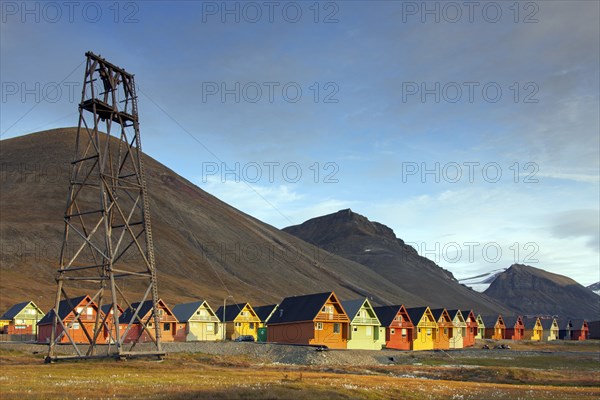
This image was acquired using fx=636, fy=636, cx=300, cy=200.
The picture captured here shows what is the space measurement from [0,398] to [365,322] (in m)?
67.4

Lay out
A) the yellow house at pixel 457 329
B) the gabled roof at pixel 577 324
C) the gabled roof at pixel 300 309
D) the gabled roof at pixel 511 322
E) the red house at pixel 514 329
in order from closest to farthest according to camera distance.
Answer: the gabled roof at pixel 300 309
the yellow house at pixel 457 329
the red house at pixel 514 329
the gabled roof at pixel 511 322
the gabled roof at pixel 577 324

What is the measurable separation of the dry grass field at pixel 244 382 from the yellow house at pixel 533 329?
112 meters

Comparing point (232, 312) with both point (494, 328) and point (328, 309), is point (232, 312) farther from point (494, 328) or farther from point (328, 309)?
point (494, 328)

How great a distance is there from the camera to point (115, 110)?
58062 mm

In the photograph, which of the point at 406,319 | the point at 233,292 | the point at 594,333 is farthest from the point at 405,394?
the point at 594,333

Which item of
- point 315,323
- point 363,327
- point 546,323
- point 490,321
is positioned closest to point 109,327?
point 315,323

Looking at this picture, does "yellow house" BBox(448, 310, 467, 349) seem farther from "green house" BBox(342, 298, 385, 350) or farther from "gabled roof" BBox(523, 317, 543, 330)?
"gabled roof" BBox(523, 317, 543, 330)

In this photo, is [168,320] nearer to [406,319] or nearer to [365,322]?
[365,322]

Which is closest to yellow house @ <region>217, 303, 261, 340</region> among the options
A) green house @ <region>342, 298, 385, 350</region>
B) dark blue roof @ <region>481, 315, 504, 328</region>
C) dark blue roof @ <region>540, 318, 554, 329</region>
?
green house @ <region>342, 298, 385, 350</region>

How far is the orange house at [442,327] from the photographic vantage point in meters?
107

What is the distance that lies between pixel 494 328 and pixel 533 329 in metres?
19.8

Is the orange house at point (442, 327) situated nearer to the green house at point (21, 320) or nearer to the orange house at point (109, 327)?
the orange house at point (109, 327)

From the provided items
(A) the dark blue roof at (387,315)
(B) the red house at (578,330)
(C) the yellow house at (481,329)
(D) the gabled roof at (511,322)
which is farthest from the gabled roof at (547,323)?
(A) the dark blue roof at (387,315)

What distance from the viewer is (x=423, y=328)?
104 metres
